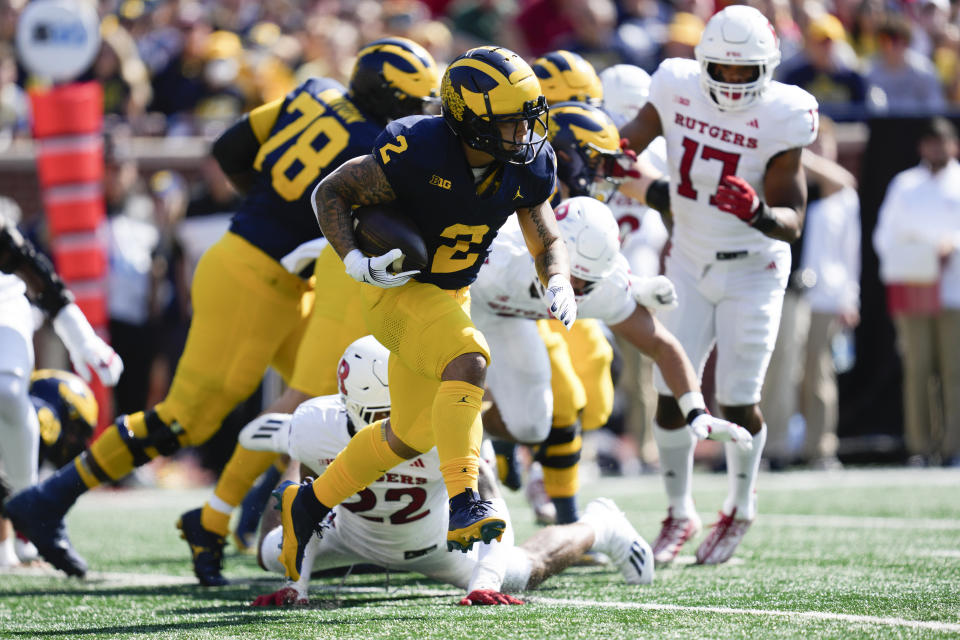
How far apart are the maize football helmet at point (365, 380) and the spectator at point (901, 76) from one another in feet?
23.2

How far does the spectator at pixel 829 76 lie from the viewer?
34.4ft

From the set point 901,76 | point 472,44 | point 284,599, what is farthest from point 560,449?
point 472,44

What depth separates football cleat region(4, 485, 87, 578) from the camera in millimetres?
5355

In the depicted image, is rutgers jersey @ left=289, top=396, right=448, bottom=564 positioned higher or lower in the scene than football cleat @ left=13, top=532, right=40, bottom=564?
higher

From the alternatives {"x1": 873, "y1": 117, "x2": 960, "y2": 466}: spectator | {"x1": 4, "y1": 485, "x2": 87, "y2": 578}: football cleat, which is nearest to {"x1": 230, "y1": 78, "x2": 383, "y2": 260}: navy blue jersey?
{"x1": 4, "y1": 485, "x2": 87, "y2": 578}: football cleat

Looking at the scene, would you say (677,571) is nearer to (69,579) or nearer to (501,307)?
(501,307)

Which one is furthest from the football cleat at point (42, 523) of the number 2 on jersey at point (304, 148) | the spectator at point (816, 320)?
the spectator at point (816, 320)

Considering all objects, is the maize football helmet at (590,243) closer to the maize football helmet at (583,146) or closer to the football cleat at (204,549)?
the maize football helmet at (583,146)

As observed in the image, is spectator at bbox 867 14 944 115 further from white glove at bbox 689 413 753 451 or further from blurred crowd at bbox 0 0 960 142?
white glove at bbox 689 413 753 451

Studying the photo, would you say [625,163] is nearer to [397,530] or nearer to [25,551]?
[397,530]

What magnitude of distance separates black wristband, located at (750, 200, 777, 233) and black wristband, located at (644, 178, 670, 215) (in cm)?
56

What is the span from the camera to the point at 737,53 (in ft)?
17.8

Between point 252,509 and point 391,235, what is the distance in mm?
2514

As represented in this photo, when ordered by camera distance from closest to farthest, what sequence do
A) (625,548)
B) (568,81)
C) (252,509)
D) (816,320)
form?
1. (625,548)
2. (568,81)
3. (252,509)
4. (816,320)
